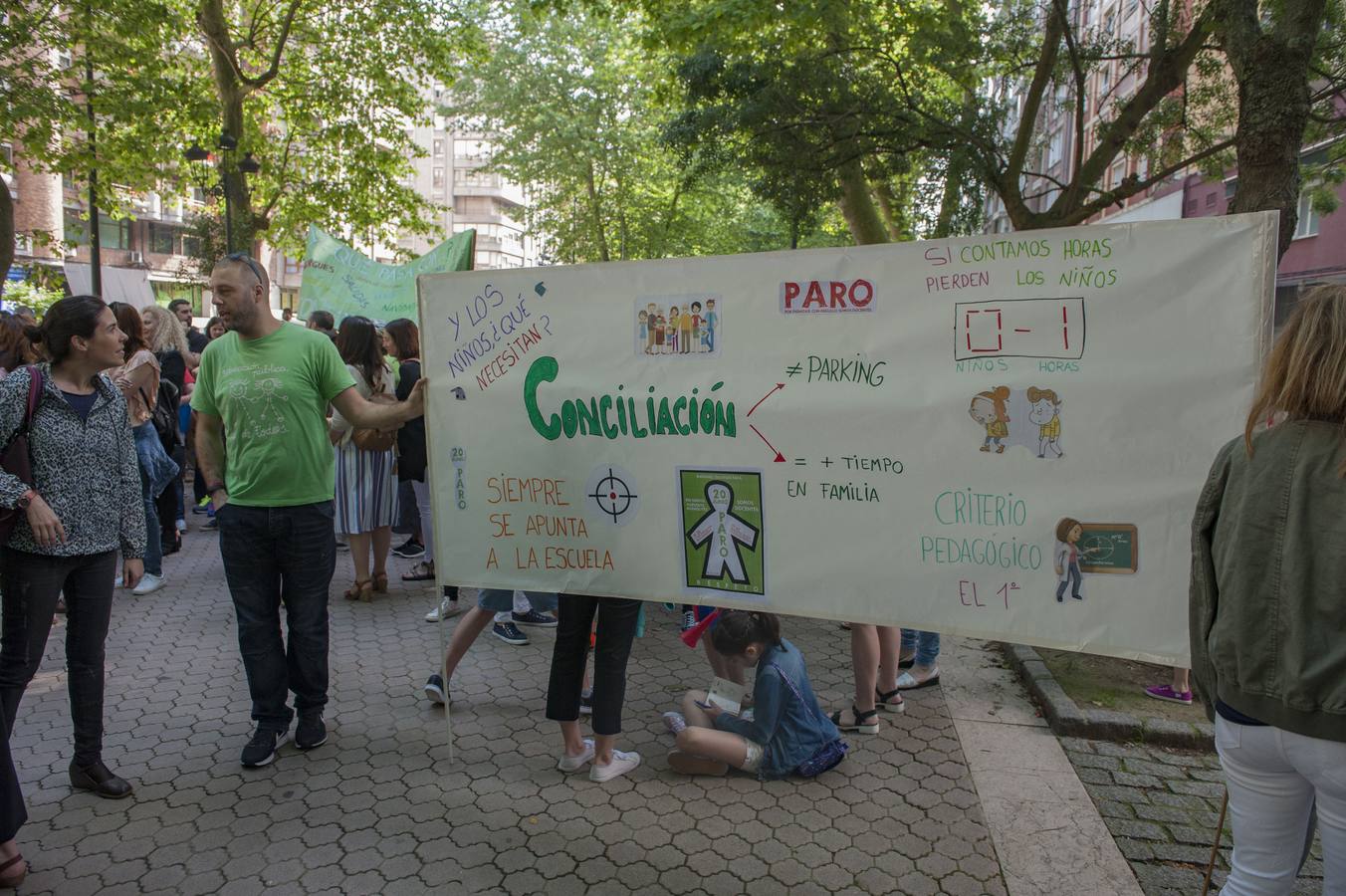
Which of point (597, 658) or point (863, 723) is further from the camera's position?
point (863, 723)

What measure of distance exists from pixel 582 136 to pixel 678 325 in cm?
3003

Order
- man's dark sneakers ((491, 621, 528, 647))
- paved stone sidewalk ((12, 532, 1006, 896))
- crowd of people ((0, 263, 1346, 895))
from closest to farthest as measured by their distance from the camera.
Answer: crowd of people ((0, 263, 1346, 895)) → paved stone sidewalk ((12, 532, 1006, 896)) → man's dark sneakers ((491, 621, 528, 647))

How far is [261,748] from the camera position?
4.19 meters

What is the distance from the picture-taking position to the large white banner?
3.06 metres

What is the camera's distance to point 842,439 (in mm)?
3473

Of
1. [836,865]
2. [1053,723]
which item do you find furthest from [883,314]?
[1053,723]

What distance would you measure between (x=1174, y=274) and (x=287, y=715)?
3.93 meters

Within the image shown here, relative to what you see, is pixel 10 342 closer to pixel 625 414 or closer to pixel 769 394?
pixel 625 414

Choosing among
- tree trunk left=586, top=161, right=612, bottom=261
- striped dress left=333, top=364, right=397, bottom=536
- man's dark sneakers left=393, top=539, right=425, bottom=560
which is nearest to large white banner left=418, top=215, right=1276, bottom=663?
striped dress left=333, top=364, right=397, bottom=536

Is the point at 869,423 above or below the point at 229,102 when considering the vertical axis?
below

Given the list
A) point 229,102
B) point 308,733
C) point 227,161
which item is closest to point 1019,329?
point 308,733

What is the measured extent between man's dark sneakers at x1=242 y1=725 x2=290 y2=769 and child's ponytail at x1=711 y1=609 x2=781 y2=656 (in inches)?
79.9

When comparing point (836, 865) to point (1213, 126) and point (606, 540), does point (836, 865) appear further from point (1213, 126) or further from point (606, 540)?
Answer: point (1213, 126)

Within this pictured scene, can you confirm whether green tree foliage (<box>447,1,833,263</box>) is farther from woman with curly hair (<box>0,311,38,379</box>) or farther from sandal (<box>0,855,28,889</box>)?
sandal (<box>0,855,28,889</box>)
